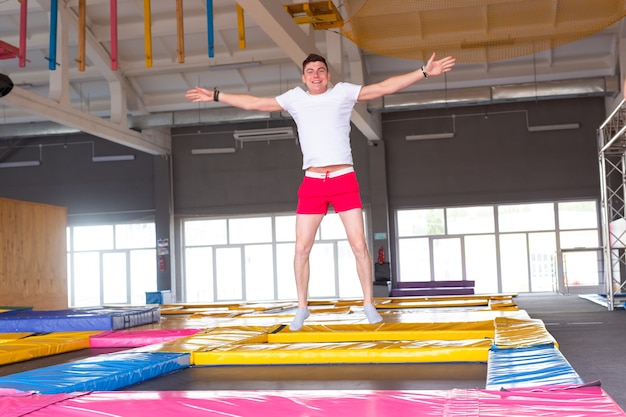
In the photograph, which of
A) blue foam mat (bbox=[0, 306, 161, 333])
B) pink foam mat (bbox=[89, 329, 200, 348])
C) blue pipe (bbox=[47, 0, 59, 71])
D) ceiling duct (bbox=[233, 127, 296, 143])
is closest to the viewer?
pink foam mat (bbox=[89, 329, 200, 348])

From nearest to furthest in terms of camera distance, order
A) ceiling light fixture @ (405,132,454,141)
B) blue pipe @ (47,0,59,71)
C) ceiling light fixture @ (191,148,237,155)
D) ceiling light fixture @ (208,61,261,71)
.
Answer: blue pipe @ (47,0,59,71), ceiling light fixture @ (208,61,261,71), ceiling light fixture @ (405,132,454,141), ceiling light fixture @ (191,148,237,155)

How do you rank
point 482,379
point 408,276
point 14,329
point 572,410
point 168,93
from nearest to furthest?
point 572,410 → point 482,379 → point 14,329 → point 168,93 → point 408,276

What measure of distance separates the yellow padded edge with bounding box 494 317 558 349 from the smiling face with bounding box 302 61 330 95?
1730 mm

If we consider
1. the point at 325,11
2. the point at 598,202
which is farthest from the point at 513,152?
the point at 325,11

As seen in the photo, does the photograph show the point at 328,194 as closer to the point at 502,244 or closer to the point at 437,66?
the point at 437,66

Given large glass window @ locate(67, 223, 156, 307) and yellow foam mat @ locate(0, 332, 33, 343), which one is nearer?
yellow foam mat @ locate(0, 332, 33, 343)

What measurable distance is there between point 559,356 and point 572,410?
4.03ft

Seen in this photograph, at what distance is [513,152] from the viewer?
17984 mm

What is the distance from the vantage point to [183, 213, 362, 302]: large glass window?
1889 cm

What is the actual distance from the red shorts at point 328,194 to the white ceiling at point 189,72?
24.9 ft

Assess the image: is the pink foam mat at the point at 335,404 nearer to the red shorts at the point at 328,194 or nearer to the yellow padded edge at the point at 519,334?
the yellow padded edge at the point at 519,334

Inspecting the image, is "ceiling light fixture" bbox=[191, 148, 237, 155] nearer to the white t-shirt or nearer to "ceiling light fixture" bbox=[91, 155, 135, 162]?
"ceiling light fixture" bbox=[91, 155, 135, 162]

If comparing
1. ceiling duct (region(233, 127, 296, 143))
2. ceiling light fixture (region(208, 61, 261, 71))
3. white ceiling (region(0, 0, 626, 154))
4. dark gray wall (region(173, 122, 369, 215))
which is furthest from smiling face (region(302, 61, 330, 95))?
dark gray wall (region(173, 122, 369, 215))

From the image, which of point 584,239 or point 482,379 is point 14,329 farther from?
point 584,239
